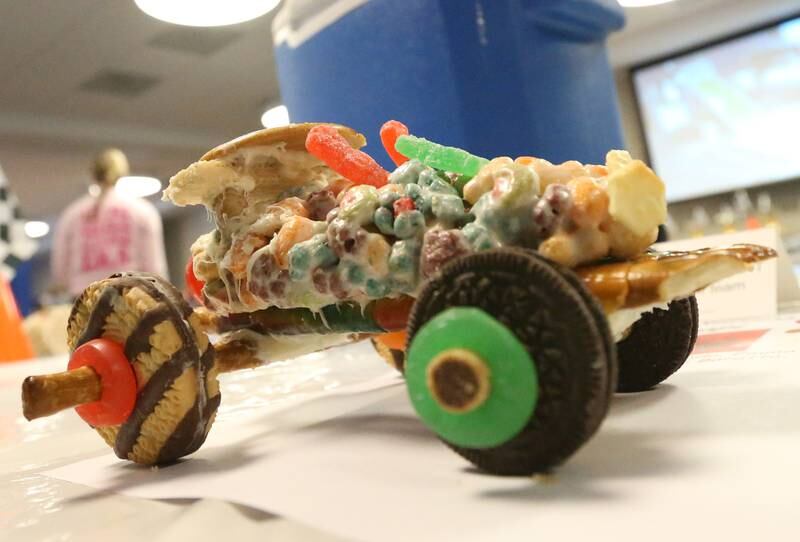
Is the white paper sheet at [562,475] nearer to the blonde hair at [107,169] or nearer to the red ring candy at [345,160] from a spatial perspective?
the red ring candy at [345,160]

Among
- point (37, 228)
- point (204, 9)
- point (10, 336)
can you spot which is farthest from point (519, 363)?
point (37, 228)

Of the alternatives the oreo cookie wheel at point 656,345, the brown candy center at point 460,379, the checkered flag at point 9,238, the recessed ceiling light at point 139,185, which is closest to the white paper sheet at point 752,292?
the oreo cookie wheel at point 656,345

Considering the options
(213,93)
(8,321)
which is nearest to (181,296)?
(8,321)

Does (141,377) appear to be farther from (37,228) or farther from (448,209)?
(37,228)

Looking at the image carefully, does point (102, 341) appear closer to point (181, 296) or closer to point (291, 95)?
point (181, 296)

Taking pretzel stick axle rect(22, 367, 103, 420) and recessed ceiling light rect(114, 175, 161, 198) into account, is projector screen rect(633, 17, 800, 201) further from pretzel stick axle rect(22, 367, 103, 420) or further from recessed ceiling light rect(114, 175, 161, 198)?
pretzel stick axle rect(22, 367, 103, 420)

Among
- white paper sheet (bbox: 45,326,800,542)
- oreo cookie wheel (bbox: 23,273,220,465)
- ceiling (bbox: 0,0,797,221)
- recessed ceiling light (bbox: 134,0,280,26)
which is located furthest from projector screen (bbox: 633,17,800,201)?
oreo cookie wheel (bbox: 23,273,220,465)

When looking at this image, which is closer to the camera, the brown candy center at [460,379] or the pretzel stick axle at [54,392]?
the brown candy center at [460,379]

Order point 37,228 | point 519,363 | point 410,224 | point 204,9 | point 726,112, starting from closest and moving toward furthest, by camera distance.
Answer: point 519,363 < point 410,224 < point 204,9 < point 726,112 < point 37,228
